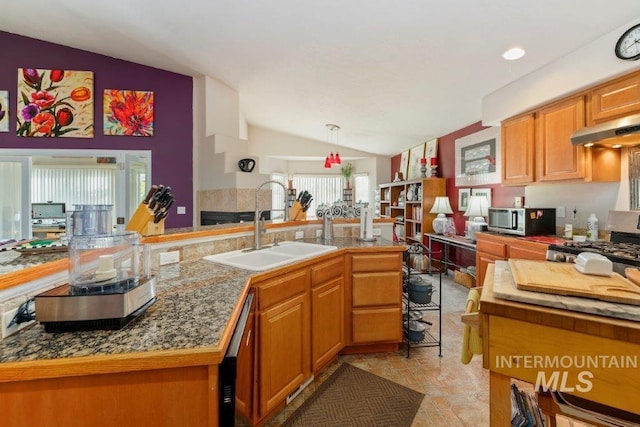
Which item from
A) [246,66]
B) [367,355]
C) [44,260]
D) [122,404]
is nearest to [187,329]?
[122,404]

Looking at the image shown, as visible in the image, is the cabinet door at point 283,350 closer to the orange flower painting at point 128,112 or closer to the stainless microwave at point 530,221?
the stainless microwave at point 530,221

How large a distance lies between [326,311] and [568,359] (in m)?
1.44

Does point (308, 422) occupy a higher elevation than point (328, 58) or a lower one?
lower

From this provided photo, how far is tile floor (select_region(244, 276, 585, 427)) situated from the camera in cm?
165

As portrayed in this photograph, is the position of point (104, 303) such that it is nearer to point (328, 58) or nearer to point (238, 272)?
point (238, 272)

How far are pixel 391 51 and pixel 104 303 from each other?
8.94 feet

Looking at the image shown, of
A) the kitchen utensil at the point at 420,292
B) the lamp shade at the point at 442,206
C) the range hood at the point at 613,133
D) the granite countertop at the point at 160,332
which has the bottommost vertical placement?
the kitchen utensil at the point at 420,292

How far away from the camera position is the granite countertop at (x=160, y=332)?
2.39 ft

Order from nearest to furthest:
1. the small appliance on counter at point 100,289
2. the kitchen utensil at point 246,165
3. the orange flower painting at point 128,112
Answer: the small appliance on counter at point 100,289 < the orange flower painting at point 128,112 < the kitchen utensil at point 246,165

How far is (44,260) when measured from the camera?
1.03m

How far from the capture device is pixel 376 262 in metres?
2.26

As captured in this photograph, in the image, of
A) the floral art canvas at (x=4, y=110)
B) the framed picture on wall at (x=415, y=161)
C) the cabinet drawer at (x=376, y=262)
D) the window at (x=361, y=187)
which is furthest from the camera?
the window at (x=361, y=187)

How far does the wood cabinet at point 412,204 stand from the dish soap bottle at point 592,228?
2126 millimetres

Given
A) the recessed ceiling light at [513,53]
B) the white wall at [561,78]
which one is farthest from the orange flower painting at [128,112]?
the white wall at [561,78]
